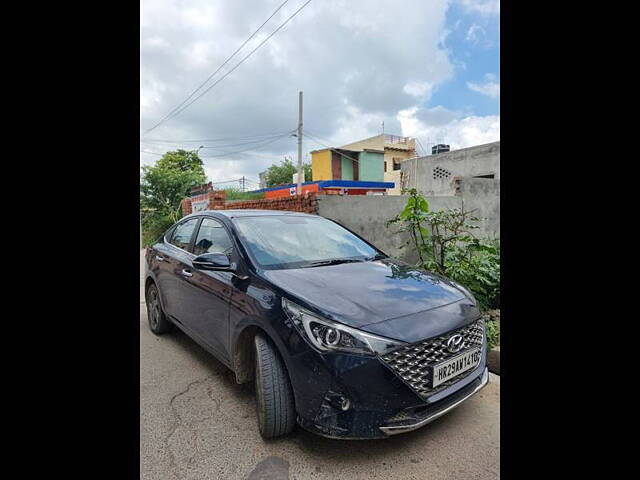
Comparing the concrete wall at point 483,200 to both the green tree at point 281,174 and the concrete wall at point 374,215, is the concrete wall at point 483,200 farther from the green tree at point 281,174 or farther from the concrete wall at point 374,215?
the green tree at point 281,174

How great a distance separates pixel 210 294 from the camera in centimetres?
266

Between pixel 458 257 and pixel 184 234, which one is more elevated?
pixel 184 234

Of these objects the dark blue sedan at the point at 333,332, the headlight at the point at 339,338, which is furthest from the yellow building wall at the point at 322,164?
the headlight at the point at 339,338

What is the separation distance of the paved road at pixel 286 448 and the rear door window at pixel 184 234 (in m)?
1.36

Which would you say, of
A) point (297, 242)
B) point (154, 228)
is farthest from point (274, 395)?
point (154, 228)

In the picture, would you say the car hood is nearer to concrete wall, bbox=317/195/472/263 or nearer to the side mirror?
the side mirror

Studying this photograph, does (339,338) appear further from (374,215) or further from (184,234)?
(374,215)

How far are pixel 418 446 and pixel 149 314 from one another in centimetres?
322

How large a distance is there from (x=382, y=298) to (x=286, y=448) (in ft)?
3.28

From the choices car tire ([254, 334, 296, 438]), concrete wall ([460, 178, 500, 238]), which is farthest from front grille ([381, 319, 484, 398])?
concrete wall ([460, 178, 500, 238])

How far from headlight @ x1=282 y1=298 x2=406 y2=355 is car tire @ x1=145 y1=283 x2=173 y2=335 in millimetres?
2516

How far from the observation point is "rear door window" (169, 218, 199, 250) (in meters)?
3.42
